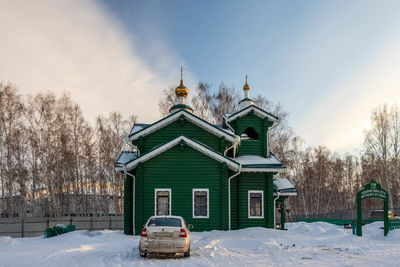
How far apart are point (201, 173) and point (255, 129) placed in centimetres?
598

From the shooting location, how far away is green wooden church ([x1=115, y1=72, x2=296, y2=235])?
64.4ft

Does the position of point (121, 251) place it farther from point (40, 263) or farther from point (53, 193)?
point (53, 193)

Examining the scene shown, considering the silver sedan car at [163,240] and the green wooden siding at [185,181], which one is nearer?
the silver sedan car at [163,240]

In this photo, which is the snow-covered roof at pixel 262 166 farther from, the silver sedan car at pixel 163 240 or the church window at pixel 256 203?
the silver sedan car at pixel 163 240

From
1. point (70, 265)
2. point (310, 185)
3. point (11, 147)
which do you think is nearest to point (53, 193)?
point (11, 147)

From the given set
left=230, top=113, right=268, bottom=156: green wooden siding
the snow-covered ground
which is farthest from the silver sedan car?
left=230, top=113, right=268, bottom=156: green wooden siding

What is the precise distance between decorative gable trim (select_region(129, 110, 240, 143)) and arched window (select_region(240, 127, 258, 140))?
3.56 meters

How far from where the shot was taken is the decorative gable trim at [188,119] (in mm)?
21156

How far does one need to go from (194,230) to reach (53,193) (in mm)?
20889

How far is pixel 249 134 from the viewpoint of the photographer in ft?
82.6

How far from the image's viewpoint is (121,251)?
1292 centimetres

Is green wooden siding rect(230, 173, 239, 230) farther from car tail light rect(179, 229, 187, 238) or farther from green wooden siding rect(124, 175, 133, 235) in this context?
car tail light rect(179, 229, 187, 238)

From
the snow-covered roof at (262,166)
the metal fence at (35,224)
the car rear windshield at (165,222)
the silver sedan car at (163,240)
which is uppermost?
the snow-covered roof at (262,166)

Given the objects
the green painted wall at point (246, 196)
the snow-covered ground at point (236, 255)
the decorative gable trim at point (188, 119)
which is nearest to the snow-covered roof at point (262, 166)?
the green painted wall at point (246, 196)
